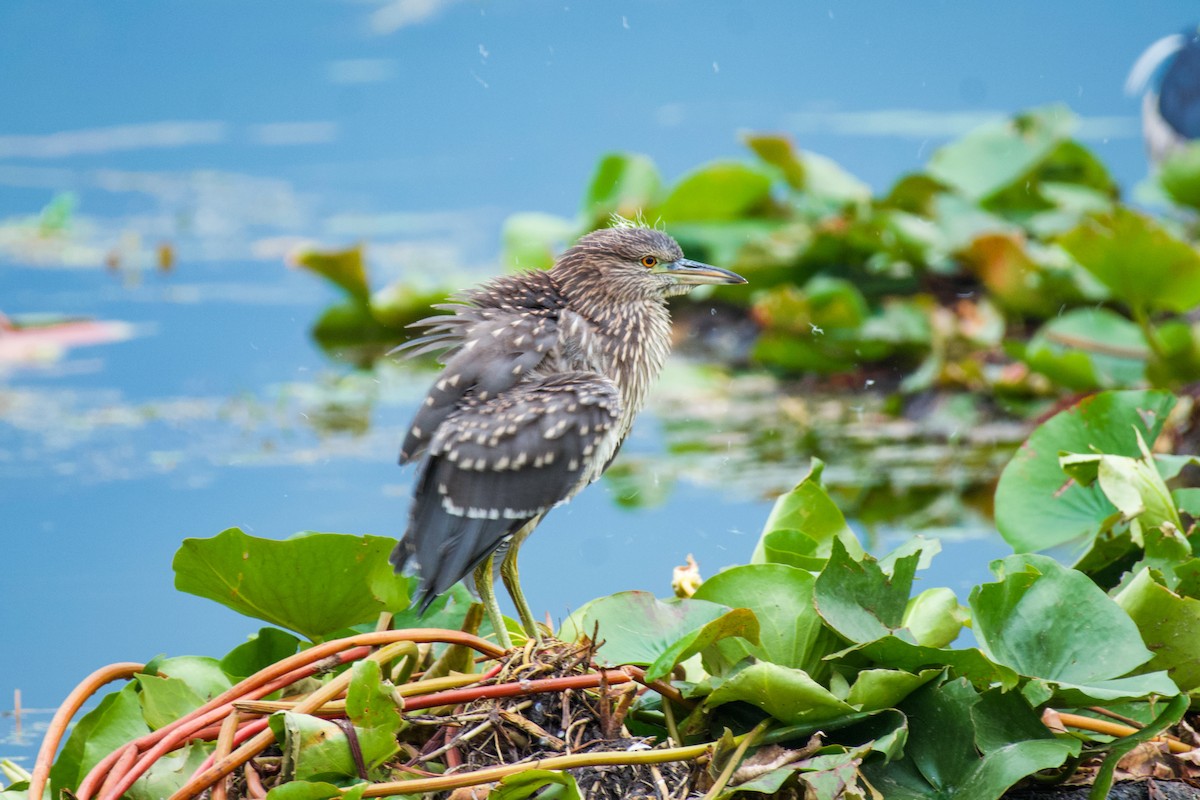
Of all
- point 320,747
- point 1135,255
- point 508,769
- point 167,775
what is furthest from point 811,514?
point 1135,255

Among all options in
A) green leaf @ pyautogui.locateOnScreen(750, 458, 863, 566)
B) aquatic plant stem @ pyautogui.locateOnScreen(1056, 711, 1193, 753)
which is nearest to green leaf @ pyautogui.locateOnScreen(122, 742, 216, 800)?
green leaf @ pyautogui.locateOnScreen(750, 458, 863, 566)

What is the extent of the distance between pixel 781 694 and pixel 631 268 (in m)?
1.28

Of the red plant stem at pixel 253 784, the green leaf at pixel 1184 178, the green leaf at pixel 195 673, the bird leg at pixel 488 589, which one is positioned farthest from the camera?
the green leaf at pixel 1184 178

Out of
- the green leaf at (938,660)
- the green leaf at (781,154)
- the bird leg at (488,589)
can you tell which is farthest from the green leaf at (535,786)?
the green leaf at (781,154)

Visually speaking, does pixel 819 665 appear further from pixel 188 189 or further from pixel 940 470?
pixel 188 189

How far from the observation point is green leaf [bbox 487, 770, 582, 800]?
1.51m

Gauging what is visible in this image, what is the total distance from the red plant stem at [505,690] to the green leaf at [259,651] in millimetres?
361

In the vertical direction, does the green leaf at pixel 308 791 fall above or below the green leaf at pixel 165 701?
below

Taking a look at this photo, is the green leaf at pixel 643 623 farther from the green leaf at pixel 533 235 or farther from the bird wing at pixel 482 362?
the green leaf at pixel 533 235

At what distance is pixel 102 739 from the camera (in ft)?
5.90

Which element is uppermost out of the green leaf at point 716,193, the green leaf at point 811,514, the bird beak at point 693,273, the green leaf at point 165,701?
the green leaf at point 716,193

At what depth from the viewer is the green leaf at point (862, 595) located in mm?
1703

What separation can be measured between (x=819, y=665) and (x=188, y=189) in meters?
8.91

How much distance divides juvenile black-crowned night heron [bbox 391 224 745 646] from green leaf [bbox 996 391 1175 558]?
664 mm
